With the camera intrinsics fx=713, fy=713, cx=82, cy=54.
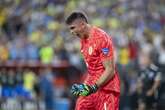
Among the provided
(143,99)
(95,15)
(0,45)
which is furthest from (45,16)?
(143,99)

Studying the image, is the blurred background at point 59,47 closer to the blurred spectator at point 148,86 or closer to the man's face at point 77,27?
the blurred spectator at point 148,86

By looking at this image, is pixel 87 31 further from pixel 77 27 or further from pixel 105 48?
pixel 105 48

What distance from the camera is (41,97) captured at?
19438mm

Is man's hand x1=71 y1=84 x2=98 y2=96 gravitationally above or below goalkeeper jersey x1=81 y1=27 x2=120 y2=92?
below

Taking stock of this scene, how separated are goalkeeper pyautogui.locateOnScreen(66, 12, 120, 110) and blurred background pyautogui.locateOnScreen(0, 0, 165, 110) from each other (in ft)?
16.9

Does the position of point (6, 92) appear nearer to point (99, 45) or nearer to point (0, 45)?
point (0, 45)

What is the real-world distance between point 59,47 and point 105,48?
13251 millimetres

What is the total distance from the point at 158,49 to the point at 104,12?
5263 millimetres

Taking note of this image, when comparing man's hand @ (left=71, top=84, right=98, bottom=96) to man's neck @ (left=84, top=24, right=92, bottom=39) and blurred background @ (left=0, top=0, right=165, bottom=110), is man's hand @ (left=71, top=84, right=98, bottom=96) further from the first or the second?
blurred background @ (left=0, top=0, right=165, bottom=110)

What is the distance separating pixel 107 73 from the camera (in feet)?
29.6

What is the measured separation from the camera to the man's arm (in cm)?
898

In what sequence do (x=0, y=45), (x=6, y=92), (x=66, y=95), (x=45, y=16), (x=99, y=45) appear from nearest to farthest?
(x=99, y=45) < (x=6, y=92) < (x=66, y=95) < (x=0, y=45) < (x=45, y=16)

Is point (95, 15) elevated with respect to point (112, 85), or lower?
elevated

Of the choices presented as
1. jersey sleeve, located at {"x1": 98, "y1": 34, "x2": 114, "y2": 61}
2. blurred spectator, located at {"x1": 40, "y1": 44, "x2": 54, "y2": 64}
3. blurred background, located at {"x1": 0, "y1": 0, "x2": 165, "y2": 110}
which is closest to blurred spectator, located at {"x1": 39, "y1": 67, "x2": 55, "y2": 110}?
blurred background, located at {"x1": 0, "y1": 0, "x2": 165, "y2": 110}
